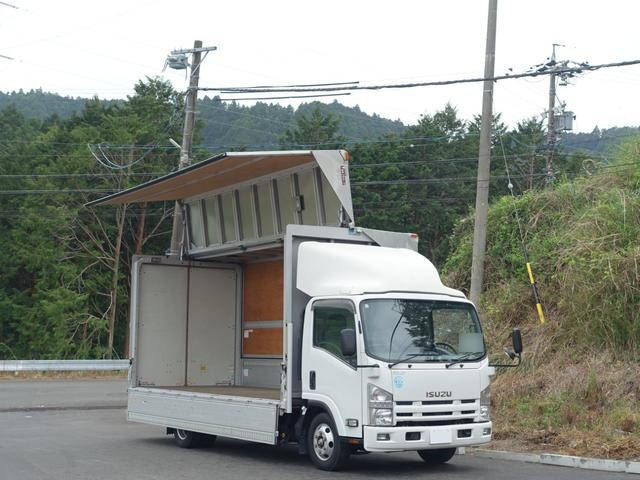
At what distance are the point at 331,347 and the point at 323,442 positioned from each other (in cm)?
127

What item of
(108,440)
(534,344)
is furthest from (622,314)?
(108,440)

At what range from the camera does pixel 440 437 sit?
11.2 metres

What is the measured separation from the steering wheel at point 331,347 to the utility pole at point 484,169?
4934 mm

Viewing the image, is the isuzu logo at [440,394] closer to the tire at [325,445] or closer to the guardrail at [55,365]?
the tire at [325,445]

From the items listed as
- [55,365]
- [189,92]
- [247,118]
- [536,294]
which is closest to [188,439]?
[536,294]

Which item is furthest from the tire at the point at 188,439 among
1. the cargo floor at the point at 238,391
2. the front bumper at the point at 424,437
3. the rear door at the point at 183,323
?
the front bumper at the point at 424,437

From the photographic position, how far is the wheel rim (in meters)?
11.7

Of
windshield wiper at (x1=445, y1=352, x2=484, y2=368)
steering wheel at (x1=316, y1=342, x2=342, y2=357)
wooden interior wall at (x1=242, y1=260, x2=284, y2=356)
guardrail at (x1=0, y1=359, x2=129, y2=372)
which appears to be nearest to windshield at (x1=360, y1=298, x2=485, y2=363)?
windshield wiper at (x1=445, y1=352, x2=484, y2=368)

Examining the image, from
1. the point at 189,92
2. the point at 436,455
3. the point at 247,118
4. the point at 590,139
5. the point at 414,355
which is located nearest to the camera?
the point at 414,355

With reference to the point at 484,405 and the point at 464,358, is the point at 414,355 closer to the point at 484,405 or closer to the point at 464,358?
the point at 464,358

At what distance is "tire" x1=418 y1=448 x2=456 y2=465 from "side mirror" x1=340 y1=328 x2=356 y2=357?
2352mm

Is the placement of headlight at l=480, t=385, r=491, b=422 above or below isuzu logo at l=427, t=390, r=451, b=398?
below

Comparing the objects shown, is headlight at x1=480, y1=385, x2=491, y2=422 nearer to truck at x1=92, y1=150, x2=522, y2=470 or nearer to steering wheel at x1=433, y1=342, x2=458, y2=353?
truck at x1=92, y1=150, x2=522, y2=470

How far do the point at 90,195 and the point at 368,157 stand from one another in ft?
53.8
